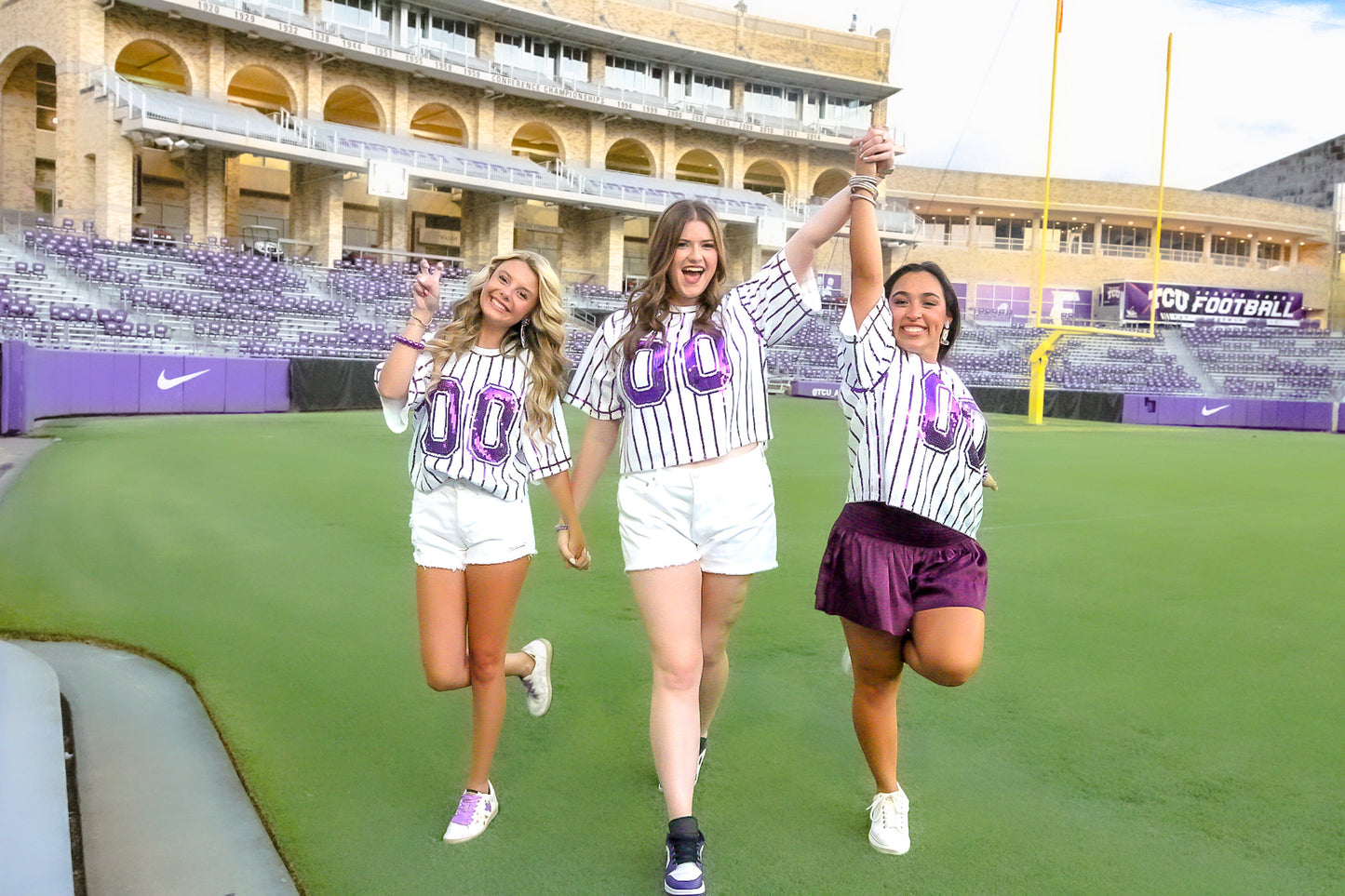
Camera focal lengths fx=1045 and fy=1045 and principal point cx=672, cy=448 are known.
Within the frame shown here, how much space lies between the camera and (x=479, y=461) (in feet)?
11.5

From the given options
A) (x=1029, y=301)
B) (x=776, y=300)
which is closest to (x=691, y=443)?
(x=776, y=300)

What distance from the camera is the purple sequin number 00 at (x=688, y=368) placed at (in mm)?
3359

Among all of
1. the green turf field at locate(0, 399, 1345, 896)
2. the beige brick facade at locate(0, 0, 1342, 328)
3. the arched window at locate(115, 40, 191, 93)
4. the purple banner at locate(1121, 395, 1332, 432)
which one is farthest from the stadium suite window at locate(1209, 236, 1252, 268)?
the green turf field at locate(0, 399, 1345, 896)

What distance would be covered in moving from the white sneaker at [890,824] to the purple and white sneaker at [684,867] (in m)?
0.68

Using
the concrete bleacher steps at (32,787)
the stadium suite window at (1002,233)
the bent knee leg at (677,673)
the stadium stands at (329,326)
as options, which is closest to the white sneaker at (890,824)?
the bent knee leg at (677,673)

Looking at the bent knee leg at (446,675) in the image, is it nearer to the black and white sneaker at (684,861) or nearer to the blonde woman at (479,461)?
the blonde woman at (479,461)

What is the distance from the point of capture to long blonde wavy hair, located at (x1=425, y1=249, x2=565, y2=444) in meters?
3.63

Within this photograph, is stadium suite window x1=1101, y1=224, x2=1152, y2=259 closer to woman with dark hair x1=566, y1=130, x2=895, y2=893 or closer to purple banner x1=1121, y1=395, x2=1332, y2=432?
purple banner x1=1121, y1=395, x2=1332, y2=432

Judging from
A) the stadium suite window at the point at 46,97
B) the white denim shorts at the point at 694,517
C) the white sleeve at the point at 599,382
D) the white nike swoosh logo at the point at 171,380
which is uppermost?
the stadium suite window at the point at 46,97

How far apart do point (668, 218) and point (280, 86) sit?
47109 mm

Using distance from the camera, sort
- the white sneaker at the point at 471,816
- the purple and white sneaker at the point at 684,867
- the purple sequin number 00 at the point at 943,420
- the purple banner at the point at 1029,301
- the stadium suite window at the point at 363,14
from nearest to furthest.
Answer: the purple and white sneaker at the point at 684,867 → the purple sequin number 00 at the point at 943,420 → the white sneaker at the point at 471,816 → the stadium suite window at the point at 363,14 → the purple banner at the point at 1029,301

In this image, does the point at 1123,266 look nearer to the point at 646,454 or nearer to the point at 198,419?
the point at 198,419

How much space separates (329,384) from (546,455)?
882 inches

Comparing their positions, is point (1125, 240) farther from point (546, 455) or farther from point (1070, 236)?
point (546, 455)
